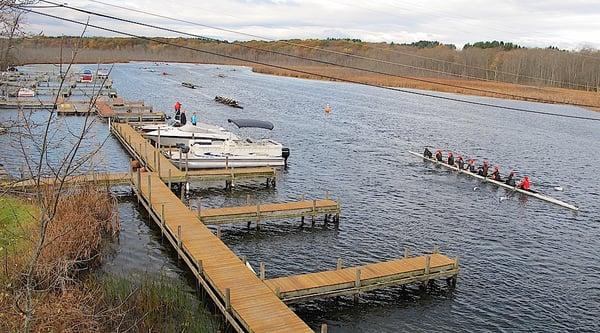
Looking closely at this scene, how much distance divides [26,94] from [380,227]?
2102 inches

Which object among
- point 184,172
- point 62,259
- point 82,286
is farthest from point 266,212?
point 62,259

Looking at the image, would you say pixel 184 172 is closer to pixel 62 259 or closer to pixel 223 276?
pixel 223 276

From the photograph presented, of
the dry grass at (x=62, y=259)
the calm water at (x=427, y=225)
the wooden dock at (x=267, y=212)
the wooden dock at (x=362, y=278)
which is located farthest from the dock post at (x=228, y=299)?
the wooden dock at (x=267, y=212)

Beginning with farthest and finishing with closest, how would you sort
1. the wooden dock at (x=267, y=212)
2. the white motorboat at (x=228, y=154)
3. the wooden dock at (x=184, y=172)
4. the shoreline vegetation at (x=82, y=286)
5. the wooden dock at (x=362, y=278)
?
the white motorboat at (x=228, y=154), the wooden dock at (x=184, y=172), the wooden dock at (x=267, y=212), the wooden dock at (x=362, y=278), the shoreline vegetation at (x=82, y=286)

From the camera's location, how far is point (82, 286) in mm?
18375

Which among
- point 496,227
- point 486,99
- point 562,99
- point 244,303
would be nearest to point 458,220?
point 496,227

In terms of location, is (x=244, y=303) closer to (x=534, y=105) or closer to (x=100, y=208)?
(x=100, y=208)

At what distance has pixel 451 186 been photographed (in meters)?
38.8

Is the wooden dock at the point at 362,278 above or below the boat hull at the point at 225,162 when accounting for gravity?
below

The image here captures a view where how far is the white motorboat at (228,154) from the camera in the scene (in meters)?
37.1

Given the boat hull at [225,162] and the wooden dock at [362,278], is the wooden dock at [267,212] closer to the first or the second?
the wooden dock at [362,278]

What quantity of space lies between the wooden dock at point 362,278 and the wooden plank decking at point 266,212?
7.18m

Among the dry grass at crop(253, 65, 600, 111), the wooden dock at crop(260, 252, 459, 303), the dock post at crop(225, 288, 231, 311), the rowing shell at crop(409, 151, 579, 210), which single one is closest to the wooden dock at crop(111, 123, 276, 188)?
the wooden dock at crop(260, 252, 459, 303)

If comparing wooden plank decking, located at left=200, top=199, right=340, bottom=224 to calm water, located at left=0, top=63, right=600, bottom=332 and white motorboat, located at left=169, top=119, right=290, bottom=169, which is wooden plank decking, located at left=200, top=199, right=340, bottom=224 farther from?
white motorboat, located at left=169, top=119, right=290, bottom=169
